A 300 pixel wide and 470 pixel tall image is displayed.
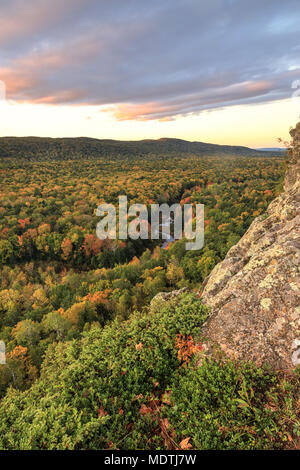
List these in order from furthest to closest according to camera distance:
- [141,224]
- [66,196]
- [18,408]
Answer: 1. [66,196]
2. [141,224]
3. [18,408]

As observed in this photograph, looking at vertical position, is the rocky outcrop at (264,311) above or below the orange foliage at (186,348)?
above

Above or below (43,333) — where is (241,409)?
above

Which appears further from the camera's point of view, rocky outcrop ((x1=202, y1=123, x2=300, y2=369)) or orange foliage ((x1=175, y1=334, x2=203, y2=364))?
orange foliage ((x1=175, y1=334, x2=203, y2=364))

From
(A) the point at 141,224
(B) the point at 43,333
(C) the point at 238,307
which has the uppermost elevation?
(C) the point at 238,307

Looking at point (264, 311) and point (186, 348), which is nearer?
point (264, 311)

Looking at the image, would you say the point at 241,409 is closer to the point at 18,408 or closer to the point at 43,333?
the point at 18,408

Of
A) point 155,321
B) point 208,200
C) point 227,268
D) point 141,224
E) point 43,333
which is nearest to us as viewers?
point 155,321

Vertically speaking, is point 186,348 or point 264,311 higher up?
point 264,311

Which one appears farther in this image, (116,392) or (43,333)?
(43,333)

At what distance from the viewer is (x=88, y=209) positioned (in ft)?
299

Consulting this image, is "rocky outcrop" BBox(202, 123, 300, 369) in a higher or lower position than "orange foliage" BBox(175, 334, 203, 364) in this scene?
higher

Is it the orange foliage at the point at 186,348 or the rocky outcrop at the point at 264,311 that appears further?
the orange foliage at the point at 186,348
